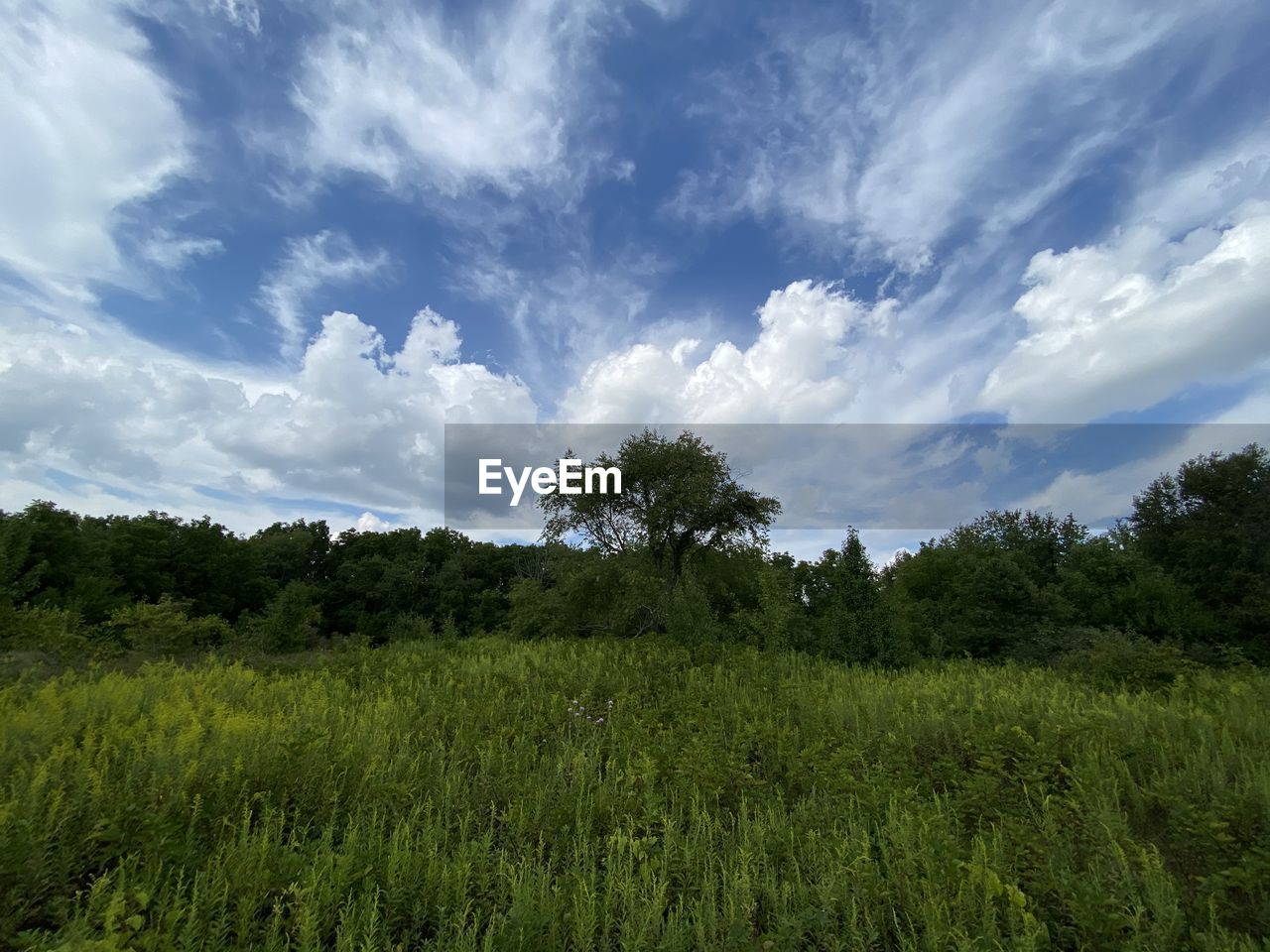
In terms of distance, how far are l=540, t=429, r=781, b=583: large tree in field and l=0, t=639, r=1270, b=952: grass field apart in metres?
12.8

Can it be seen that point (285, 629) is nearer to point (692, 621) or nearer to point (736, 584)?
point (692, 621)

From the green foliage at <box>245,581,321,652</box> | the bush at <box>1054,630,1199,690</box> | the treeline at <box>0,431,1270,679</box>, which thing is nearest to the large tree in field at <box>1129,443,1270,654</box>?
the treeline at <box>0,431,1270,679</box>

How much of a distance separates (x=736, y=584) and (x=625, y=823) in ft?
60.9

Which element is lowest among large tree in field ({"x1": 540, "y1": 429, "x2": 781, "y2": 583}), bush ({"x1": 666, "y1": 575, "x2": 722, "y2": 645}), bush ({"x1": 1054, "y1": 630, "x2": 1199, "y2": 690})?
bush ({"x1": 1054, "y1": 630, "x2": 1199, "y2": 690})

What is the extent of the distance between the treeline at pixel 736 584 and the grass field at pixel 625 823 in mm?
7138

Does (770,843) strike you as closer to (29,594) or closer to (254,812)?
(254,812)

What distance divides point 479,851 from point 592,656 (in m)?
8.29

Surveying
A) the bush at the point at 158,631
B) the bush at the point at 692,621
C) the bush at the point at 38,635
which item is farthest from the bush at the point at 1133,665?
the bush at the point at 158,631

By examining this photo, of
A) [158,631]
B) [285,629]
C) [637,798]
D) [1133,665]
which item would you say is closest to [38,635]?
[158,631]

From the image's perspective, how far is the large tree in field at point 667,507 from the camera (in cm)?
2055

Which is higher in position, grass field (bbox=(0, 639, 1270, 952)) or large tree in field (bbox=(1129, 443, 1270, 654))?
large tree in field (bbox=(1129, 443, 1270, 654))

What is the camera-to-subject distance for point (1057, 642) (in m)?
19.8

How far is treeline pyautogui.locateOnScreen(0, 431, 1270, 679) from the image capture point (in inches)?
582

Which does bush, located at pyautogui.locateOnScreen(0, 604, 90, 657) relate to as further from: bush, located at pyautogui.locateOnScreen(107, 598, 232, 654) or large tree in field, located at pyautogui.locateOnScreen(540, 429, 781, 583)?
large tree in field, located at pyautogui.locateOnScreen(540, 429, 781, 583)
